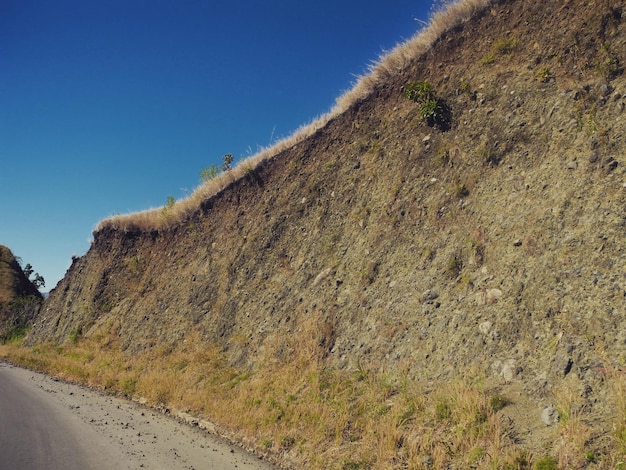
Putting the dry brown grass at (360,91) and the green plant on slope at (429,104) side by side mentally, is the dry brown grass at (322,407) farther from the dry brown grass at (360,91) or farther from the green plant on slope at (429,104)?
the dry brown grass at (360,91)

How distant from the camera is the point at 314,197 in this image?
1623cm

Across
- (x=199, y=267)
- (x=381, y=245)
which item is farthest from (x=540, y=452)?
(x=199, y=267)

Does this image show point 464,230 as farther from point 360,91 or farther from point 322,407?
point 360,91

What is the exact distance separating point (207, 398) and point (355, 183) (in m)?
9.27

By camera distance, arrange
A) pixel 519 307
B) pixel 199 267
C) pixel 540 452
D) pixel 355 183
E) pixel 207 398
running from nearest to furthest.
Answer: pixel 540 452 < pixel 519 307 < pixel 207 398 < pixel 355 183 < pixel 199 267

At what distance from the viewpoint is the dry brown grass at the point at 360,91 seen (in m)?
14.4

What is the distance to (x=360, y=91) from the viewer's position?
16.7m

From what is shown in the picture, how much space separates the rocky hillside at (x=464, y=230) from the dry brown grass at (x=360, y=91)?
33 cm

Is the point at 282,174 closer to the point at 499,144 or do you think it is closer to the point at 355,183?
the point at 355,183

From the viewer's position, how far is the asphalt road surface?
755cm

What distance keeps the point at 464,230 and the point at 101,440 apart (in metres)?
10.5

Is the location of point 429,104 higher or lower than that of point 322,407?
higher

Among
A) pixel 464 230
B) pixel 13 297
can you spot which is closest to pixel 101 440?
pixel 464 230

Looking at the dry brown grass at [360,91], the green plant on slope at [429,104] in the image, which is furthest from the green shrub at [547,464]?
the dry brown grass at [360,91]
